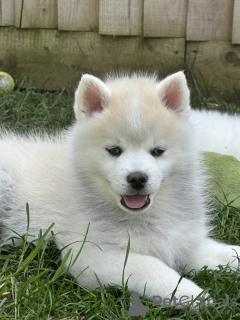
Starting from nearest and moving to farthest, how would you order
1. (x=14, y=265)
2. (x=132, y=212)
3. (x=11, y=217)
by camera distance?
(x=132, y=212)
(x=14, y=265)
(x=11, y=217)

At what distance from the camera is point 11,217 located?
11.1ft

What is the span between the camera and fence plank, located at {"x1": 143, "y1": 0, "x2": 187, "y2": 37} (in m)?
5.61

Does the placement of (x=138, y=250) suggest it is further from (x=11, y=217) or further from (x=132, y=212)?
(x=11, y=217)

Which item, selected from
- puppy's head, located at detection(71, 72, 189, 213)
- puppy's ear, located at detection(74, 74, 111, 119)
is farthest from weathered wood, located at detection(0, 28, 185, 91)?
puppy's ear, located at detection(74, 74, 111, 119)

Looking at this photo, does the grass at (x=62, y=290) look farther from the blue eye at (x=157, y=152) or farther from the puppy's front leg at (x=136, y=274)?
the blue eye at (x=157, y=152)

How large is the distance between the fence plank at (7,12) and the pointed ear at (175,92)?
3365 millimetres

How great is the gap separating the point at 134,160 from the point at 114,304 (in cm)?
Answer: 71

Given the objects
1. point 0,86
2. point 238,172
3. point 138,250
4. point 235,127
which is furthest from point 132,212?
point 0,86

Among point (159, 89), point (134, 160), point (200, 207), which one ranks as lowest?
point (200, 207)

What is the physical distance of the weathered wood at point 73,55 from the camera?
5797 mm

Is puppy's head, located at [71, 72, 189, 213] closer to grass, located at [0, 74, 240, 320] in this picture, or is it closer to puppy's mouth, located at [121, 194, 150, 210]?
puppy's mouth, located at [121, 194, 150, 210]

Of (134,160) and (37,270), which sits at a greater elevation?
(134,160)

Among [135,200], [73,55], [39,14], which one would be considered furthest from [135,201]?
[39,14]

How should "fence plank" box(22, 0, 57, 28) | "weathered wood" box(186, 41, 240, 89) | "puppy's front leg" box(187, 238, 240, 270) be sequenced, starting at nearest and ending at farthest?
1. "puppy's front leg" box(187, 238, 240, 270)
2. "weathered wood" box(186, 41, 240, 89)
3. "fence plank" box(22, 0, 57, 28)
